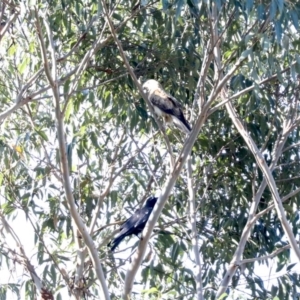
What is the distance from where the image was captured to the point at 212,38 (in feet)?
17.3

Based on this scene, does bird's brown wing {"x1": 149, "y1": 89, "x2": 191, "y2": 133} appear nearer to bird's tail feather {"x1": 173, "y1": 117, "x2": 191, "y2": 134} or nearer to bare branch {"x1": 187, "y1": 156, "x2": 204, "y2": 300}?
bird's tail feather {"x1": 173, "y1": 117, "x2": 191, "y2": 134}

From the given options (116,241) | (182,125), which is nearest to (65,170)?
(116,241)

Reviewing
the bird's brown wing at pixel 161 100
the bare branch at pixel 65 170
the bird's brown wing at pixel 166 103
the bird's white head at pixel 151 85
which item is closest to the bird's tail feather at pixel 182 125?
the bird's brown wing at pixel 166 103

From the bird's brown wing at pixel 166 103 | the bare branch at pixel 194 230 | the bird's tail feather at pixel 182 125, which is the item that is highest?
the bird's brown wing at pixel 166 103

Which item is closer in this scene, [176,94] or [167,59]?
[167,59]

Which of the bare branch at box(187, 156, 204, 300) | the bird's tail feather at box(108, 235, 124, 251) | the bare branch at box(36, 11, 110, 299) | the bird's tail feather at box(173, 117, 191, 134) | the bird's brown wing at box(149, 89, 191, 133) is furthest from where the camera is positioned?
the bird's brown wing at box(149, 89, 191, 133)

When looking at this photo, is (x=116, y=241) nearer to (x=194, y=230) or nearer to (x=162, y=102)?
(x=194, y=230)

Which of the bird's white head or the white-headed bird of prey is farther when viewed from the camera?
the bird's white head

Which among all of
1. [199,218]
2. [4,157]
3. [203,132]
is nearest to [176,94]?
[203,132]

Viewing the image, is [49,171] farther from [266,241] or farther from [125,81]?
[266,241]

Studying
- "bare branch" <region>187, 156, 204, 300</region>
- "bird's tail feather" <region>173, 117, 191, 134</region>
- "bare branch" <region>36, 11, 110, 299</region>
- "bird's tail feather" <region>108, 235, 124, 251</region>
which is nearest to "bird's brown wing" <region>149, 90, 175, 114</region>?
"bird's tail feather" <region>173, 117, 191, 134</region>

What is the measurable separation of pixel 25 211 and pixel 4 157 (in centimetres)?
61

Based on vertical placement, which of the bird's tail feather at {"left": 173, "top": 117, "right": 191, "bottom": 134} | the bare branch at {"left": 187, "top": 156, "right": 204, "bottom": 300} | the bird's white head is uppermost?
the bird's white head

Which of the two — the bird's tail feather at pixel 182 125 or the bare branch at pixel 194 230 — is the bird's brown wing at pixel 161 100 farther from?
the bare branch at pixel 194 230
